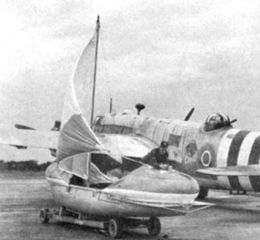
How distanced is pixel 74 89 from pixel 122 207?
125 inches

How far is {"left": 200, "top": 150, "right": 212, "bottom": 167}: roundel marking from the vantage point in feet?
55.5

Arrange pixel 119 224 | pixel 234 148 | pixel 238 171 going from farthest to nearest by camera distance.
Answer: pixel 234 148 → pixel 238 171 → pixel 119 224

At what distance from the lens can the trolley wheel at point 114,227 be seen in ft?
36.1

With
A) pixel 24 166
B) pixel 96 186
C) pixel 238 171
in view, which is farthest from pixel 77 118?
pixel 24 166

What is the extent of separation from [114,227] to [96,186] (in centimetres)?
226

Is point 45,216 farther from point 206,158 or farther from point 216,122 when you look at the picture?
point 216,122

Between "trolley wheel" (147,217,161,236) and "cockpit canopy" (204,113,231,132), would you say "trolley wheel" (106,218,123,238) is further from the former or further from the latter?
"cockpit canopy" (204,113,231,132)

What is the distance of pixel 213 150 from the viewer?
16.9 metres

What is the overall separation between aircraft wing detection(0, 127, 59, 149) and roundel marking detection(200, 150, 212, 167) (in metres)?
5.64

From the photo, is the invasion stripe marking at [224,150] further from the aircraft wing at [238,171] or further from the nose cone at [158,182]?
the nose cone at [158,182]

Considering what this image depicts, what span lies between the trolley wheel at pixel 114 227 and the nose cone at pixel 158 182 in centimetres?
75

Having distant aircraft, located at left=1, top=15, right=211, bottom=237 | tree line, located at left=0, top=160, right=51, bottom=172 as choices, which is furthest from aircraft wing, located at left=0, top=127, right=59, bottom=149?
tree line, located at left=0, top=160, right=51, bottom=172

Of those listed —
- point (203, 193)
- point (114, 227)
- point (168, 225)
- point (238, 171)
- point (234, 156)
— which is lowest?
point (168, 225)

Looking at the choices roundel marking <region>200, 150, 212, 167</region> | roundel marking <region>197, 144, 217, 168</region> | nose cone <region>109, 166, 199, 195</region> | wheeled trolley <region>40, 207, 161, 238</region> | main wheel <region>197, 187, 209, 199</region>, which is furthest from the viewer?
main wheel <region>197, 187, 209, 199</region>
